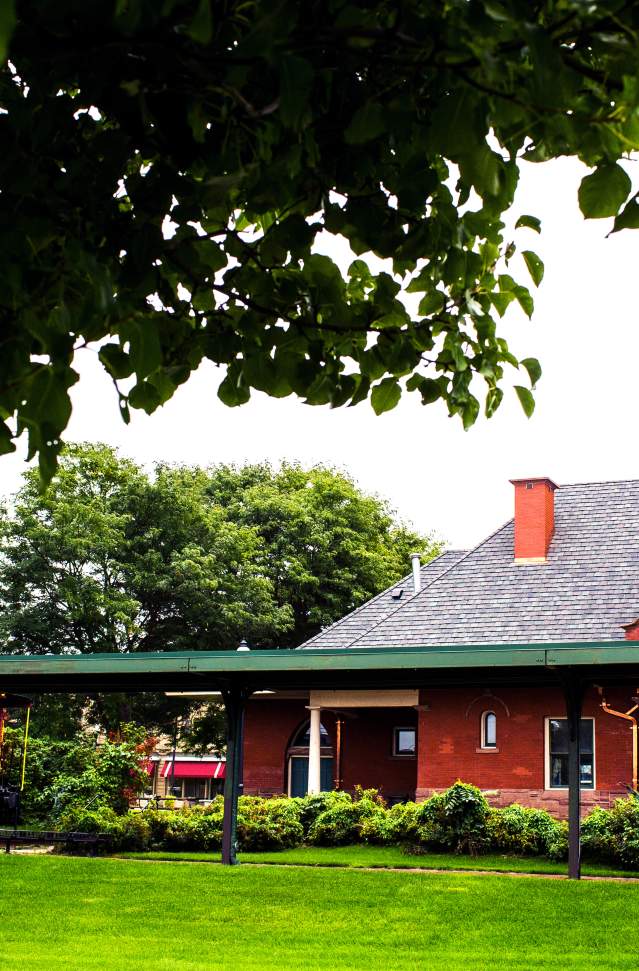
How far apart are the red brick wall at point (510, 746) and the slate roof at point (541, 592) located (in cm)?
144

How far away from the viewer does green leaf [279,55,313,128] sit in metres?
2.52

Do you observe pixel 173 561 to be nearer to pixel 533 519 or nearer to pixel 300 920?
pixel 533 519

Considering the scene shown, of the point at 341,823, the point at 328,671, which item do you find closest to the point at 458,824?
the point at 341,823

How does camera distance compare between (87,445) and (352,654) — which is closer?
(352,654)

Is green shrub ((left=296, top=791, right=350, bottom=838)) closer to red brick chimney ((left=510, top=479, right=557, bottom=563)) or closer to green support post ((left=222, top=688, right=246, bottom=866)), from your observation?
green support post ((left=222, top=688, right=246, bottom=866))

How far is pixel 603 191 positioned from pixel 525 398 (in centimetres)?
128

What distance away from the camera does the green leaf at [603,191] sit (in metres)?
3.06

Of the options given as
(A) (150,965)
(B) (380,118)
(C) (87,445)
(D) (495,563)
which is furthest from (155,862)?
(C) (87,445)

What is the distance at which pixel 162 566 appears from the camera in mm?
44625

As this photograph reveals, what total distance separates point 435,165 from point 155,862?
52.1 feet

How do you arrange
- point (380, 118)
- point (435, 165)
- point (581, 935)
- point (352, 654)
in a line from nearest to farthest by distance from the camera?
point (380, 118) < point (435, 165) < point (581, 935) < point (352, 654)

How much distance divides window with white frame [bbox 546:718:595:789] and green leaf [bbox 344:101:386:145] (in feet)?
80.3

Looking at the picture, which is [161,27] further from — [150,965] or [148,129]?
[150,965]

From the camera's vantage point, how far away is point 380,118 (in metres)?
2.98
